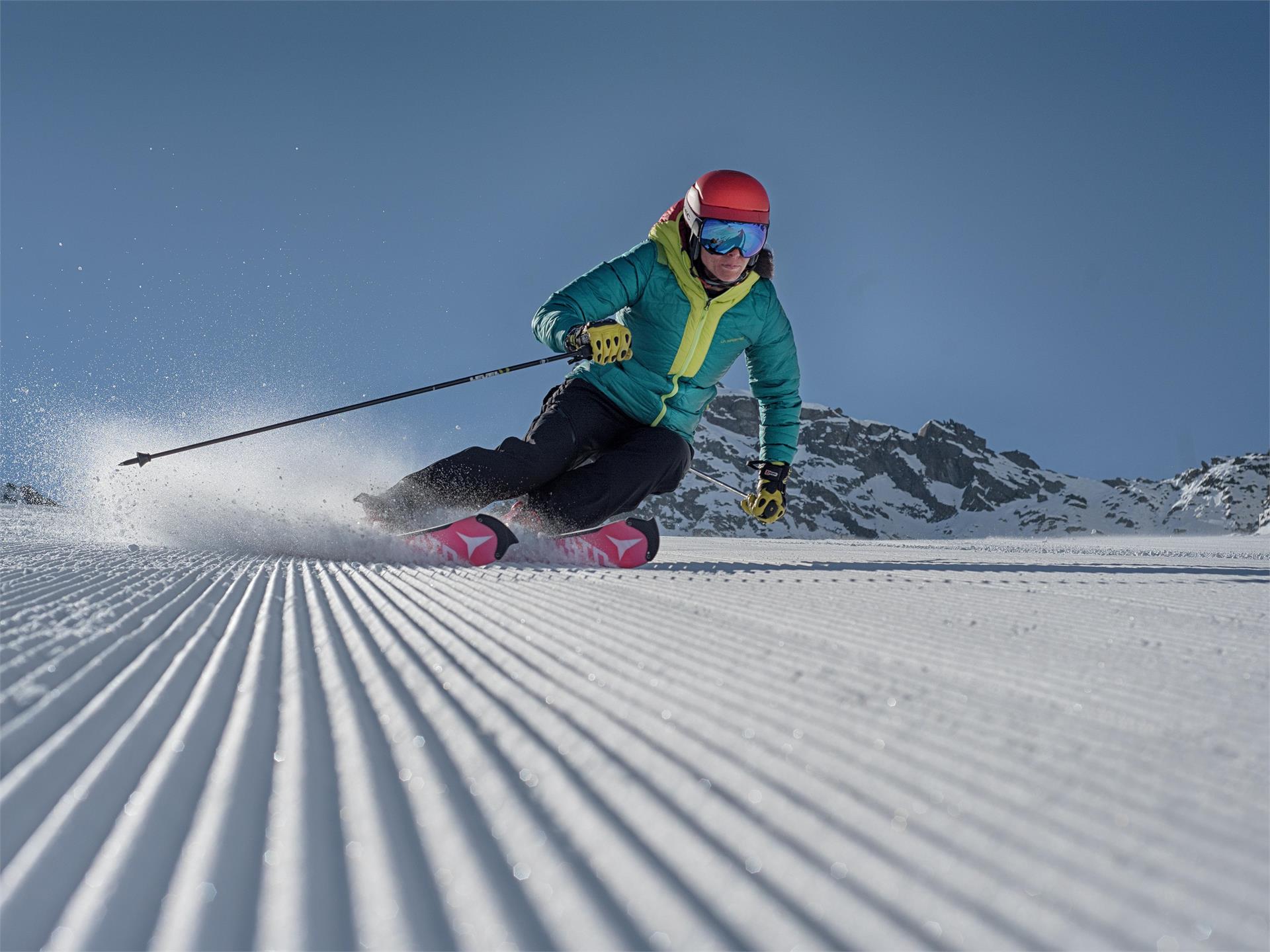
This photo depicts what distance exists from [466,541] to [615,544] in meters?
0.52

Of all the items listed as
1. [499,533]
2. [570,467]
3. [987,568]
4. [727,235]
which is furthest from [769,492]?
[499,533]

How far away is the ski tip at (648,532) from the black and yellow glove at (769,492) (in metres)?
1.13

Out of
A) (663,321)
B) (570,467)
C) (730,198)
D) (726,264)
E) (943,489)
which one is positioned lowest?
(943,489)

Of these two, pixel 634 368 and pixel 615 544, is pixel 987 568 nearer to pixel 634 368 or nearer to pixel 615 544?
pixel 615 544

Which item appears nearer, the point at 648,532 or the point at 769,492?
the point at 648,532

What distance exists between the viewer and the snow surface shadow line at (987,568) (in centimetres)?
215

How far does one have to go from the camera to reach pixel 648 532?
113 inches

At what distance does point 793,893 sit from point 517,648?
597 millimetres

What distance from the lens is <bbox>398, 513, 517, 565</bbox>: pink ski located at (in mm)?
2594

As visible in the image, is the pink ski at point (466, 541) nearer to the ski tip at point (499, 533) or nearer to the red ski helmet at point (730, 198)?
the ski tip at point (499, 533)

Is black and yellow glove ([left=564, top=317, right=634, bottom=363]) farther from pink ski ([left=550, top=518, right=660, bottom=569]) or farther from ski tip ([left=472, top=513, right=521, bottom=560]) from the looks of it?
ski tip ([left=472, top=513, right=521, bottom=560])

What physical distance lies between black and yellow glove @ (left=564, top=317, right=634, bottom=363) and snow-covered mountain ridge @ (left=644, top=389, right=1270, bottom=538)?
10518cm

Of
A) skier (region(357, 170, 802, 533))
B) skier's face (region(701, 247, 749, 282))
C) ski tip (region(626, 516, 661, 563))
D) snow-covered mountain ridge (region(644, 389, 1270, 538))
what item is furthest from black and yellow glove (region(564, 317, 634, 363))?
snow-covered mountain ridge (region(644, 389, 1270, 538))

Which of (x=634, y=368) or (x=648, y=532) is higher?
(x=634, y=368)
